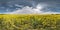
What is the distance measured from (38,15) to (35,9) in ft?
0.34

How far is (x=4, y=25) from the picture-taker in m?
2.19

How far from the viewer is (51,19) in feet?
7.22

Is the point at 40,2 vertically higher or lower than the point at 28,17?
higher

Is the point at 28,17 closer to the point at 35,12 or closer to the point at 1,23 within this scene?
the point at 35,12

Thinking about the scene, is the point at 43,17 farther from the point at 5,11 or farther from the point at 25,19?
the point at 5,11

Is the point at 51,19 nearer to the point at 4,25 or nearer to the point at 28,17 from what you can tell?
the point at 28,17

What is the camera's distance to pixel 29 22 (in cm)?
220

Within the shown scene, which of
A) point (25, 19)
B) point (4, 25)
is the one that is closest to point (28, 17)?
point (25, 19)

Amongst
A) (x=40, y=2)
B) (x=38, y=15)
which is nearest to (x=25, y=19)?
(x=38, y=15)

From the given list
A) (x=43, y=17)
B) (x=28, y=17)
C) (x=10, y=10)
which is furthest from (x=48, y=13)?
(x=10, y=10)

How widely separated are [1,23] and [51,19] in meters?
0.70

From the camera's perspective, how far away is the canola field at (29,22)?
2.17m

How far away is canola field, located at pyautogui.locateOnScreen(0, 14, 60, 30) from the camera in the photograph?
85.3 inches

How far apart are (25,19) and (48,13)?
334 millimetres
